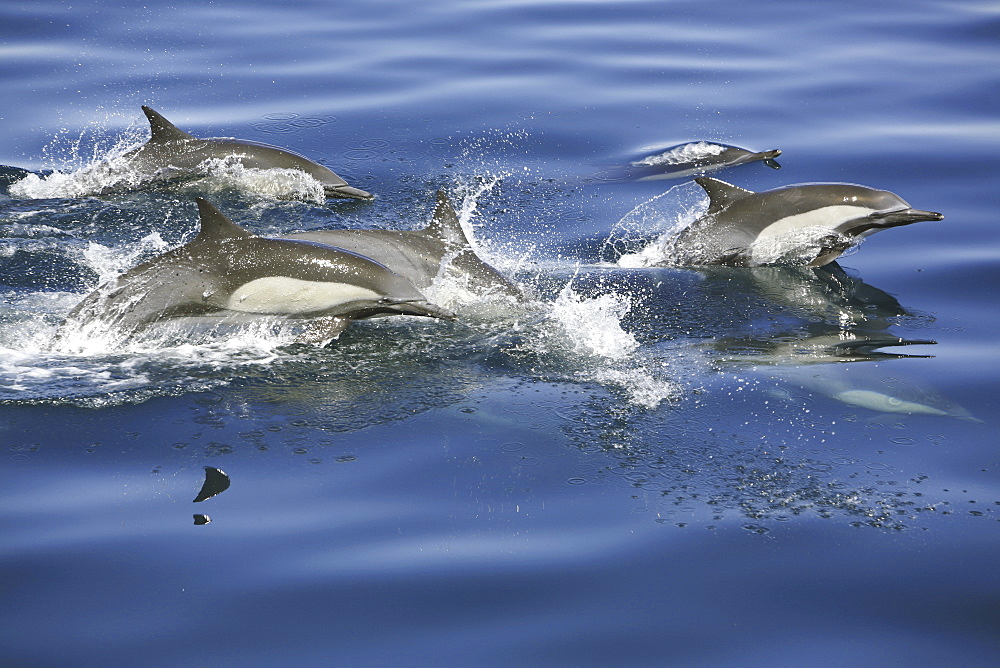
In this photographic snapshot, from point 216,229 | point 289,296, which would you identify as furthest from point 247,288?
point 216,229

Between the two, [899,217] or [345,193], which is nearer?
[899,217]

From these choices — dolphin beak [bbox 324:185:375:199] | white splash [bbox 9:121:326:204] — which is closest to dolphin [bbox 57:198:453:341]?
white splash [bbox 9:121:326:204]

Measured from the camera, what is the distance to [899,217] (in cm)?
935

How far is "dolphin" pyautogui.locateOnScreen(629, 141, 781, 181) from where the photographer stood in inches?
466

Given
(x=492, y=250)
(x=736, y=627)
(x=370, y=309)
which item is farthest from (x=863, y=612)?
(x=492, y=250)

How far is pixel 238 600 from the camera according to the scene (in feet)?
14.7

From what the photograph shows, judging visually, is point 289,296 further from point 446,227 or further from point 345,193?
point 345,193

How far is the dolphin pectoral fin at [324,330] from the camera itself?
7.14 m

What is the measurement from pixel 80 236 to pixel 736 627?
22.8 feet

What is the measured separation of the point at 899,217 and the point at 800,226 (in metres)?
0.82

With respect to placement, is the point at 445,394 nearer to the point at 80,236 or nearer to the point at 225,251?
the point at 225,251

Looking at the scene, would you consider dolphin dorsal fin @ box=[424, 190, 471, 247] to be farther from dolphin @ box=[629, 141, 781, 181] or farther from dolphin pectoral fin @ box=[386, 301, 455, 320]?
dolphin @ box=[629, 141, 781, 181]

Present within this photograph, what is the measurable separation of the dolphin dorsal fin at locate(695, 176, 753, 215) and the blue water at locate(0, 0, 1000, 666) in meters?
0.64

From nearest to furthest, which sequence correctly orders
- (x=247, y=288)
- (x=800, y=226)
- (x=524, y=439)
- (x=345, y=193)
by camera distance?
(x=524, y=439), (x=247, y=288), (x=800, y=226), (x=345, y=193)
